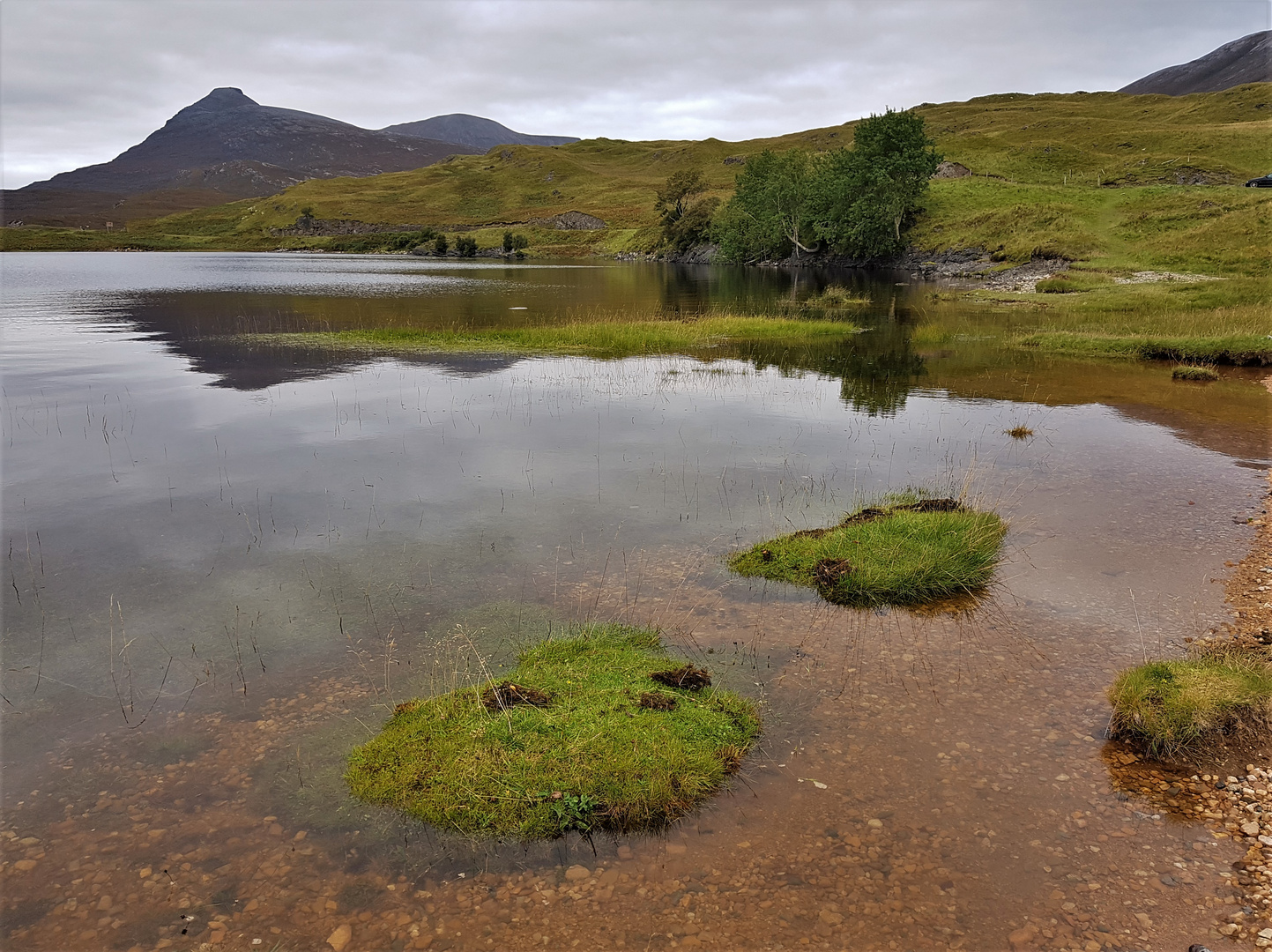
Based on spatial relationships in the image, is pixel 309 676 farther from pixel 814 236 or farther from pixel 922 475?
pixel 814 236

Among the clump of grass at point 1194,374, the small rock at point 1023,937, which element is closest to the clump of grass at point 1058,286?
the clump of grass at point 1194,374

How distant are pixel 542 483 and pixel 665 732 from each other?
362 inches

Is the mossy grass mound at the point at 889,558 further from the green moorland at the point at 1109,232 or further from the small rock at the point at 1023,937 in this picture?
the green moorland at the point at 1109,232

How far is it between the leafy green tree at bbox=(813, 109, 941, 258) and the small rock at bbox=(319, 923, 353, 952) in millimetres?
97623

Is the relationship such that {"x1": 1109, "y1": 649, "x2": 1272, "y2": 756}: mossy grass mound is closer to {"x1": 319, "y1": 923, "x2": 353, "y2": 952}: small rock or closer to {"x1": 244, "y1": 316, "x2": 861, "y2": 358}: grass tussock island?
{"x1": 319, "y1": 923, "x2": 353, "y2": 952}: small rock

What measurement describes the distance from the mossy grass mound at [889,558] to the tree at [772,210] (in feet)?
316

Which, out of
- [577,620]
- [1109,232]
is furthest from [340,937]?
[1109,232]

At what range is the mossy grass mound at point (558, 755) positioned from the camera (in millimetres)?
6805

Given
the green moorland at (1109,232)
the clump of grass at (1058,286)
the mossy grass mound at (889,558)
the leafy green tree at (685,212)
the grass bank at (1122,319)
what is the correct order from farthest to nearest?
the leafy green tree at (685,212) → the clump of grass at (1058,286) → the green moorland at (1109,232) → the grass bank at (1122,319) → the mossy grass mound at (889,558)

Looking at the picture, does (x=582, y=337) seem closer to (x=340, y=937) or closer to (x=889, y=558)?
(x=889, y=558)

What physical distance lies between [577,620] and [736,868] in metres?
4.52

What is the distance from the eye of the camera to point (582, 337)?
37219 mm

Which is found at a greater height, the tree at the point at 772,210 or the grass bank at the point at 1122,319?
the tree at the point at 772,210

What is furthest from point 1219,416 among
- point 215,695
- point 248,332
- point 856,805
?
point 248,332
